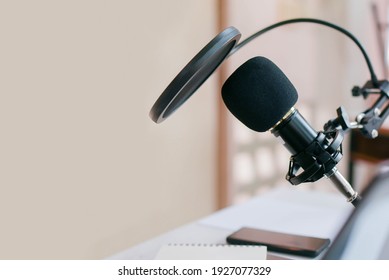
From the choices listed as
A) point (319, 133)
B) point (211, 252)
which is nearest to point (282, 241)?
point (211, 252)

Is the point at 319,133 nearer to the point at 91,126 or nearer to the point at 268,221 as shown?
the point at 268,221

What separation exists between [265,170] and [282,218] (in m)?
0.92

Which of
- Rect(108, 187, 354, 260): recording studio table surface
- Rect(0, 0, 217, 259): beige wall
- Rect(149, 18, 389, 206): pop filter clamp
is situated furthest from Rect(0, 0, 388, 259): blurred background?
Rect(149, 18, 389, 206): pop filter clamp

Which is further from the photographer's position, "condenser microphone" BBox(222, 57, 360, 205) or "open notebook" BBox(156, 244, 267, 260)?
"open notebook" BBox(156, 244, 267, 260)

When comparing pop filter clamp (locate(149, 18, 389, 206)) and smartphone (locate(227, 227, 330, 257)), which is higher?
pop filter clamp (locate(149, 18, 389, 206))

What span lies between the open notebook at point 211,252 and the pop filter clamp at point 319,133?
0.22m

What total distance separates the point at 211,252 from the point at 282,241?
185mm

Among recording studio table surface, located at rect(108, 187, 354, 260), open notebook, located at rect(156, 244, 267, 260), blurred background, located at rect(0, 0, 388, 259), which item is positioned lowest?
recording studio table surface, located at rect(108, 187, 354, 260)

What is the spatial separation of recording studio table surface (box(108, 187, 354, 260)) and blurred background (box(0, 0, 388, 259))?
228 millimetres

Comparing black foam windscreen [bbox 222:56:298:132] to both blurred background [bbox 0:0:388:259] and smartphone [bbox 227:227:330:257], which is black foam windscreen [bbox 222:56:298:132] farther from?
blurred background [bbox 0:0:388:259]

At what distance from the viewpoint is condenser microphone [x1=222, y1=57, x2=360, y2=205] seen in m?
0.61

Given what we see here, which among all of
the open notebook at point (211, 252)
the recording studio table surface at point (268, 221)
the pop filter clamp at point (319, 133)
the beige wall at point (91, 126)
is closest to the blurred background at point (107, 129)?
the beige wall at point (91, 126)

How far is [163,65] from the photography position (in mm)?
1314

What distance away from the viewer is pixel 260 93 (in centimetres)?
61
